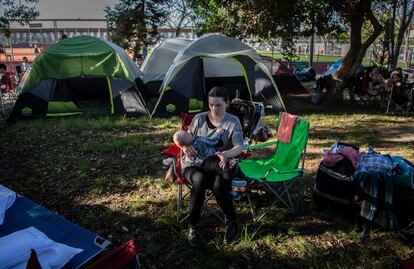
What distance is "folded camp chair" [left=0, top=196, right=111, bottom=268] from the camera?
8.87 ft

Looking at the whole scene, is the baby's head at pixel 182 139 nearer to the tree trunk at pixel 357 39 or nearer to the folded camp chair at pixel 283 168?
the folded camp chair at pixel 283 168

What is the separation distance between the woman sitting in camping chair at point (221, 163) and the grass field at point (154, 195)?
20cm

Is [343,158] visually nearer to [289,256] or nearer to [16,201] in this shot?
[289,256]

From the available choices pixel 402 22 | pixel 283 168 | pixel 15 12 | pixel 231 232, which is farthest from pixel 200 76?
pixel 402 22

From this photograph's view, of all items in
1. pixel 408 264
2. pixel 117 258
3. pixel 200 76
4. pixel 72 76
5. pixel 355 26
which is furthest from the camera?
pixel 355 26

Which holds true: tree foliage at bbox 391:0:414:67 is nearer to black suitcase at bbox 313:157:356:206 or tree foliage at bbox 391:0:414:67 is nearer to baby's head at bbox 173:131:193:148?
black suitcase at bbox 313:157:356:206

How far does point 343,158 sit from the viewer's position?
10.7ft

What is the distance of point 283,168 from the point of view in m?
3.53

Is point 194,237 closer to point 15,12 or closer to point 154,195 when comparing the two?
point 154,195

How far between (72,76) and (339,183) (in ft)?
21.3

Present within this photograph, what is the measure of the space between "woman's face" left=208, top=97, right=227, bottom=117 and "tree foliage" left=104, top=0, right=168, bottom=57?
53.6ft

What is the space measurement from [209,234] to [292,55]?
30.4 feet

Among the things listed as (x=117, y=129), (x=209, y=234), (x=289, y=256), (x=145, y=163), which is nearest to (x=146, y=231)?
(x=209, y=234)

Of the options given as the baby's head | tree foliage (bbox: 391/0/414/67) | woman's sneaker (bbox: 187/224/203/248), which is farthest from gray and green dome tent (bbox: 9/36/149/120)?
tree foliage (bbox: 391/0/414/67)
